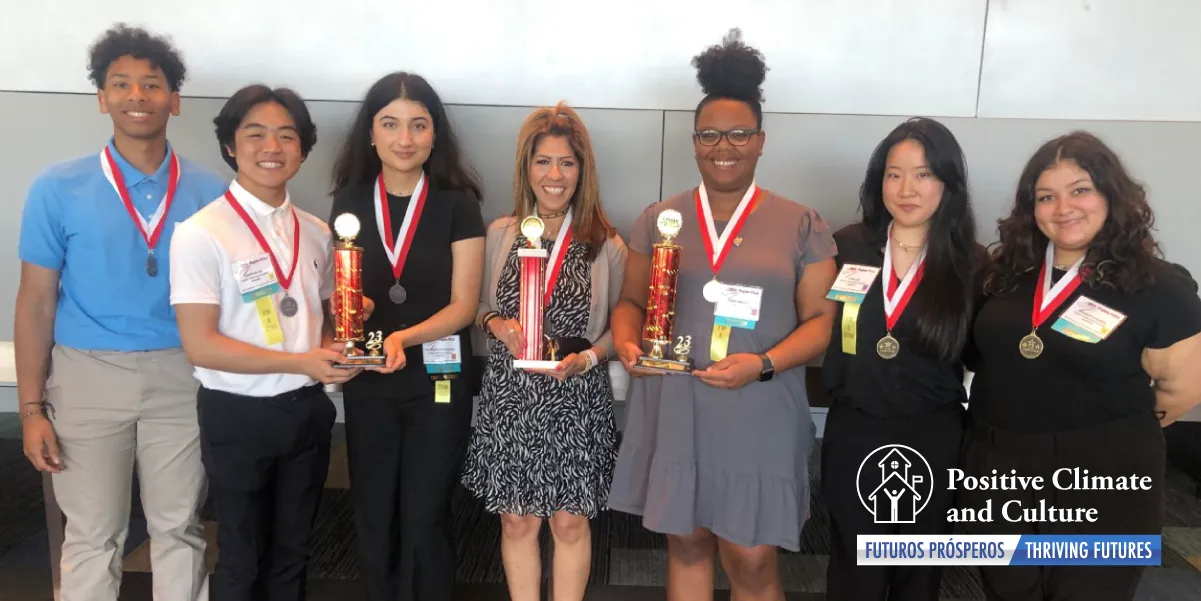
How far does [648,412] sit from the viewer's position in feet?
6.66

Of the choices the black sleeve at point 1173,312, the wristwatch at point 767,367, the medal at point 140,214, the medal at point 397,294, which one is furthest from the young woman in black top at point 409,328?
the black sleeve at point 1173,312

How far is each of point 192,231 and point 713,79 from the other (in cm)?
152

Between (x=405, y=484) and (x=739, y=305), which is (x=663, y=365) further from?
(x=405, y=484)

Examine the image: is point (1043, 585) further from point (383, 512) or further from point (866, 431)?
point (383, 512)

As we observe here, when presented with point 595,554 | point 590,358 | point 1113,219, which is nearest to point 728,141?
point 590,358

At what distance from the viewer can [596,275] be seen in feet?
7.09

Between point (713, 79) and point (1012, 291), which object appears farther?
point (713, 79)

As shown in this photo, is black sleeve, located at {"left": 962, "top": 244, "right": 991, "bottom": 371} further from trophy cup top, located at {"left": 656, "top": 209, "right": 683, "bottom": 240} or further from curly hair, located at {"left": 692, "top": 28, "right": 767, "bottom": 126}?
trophy cup top, located at {"left": 656, "top": 209, "right": 683, "bottom": 240}

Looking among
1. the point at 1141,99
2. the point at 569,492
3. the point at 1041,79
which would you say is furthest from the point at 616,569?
the point at 1141,99

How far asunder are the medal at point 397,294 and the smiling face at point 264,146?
1.45ft

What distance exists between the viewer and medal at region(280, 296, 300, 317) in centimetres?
193

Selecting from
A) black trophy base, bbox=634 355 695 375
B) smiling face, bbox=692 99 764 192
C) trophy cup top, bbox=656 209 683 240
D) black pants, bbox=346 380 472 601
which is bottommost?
black pants, bbox=346 380 472 601

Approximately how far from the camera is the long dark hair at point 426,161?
207 cm

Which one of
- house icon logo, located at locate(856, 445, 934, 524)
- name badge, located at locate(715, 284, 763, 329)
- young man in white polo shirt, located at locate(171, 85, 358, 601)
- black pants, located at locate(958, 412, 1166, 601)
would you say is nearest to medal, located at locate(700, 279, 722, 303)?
name badge, located at locate(715, 284, 763, 329)
